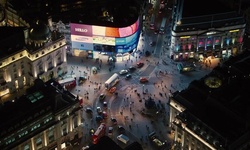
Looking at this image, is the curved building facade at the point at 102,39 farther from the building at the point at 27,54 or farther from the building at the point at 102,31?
the building at the point at 27,54

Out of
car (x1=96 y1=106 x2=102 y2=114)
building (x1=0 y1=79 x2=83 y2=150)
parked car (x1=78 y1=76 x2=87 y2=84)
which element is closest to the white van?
building (x1=0 y1=79 x2=83 y2=150)

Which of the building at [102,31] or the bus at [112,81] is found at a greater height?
the building at [102,31]

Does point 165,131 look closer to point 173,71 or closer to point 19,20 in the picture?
point 173,71

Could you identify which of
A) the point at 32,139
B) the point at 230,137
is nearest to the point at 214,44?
the point at 230,137

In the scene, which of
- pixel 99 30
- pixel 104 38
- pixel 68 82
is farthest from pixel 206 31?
pixel 68 82

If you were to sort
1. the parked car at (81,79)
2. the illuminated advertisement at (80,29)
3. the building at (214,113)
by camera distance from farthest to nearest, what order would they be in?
the illuminated advertisement at (80,29) → the parked car at (81,79) → the building at (214,113)

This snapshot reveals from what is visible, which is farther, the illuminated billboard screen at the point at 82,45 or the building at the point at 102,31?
the illuminated billboard screen at the point at 82,45

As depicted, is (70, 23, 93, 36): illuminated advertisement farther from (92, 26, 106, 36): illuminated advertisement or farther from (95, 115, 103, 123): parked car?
(95, 115, 103, 123): parked car

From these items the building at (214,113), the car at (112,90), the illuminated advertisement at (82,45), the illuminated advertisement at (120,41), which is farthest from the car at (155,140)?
the illuminated advertisement at (82,45)

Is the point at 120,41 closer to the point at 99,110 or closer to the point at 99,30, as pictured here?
the point at 99,30
